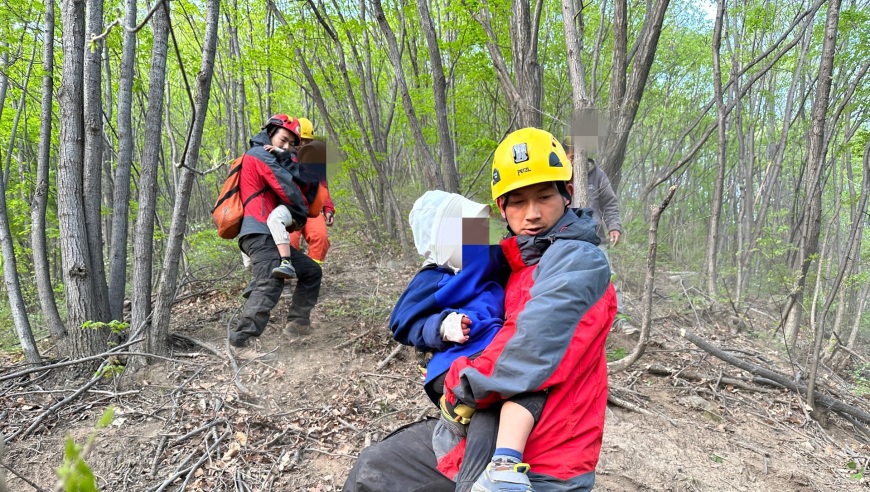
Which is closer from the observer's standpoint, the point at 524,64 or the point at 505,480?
the point at 505,480

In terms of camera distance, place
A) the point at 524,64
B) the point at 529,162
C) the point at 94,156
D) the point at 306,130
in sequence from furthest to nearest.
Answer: the point at 524,64 < the point at 306,130 < the point at 94,156 < the point at 529,162

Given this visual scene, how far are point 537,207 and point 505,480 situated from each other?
0.91 m

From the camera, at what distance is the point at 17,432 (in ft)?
10.2

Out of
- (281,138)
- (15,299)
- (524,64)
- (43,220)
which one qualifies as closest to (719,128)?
(524,64)

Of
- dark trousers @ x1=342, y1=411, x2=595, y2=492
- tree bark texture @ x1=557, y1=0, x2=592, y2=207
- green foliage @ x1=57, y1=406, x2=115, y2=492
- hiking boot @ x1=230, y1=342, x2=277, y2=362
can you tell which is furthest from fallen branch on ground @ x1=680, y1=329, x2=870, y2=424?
green foliage @ x1=57, y1=406, x2=115, y2=492

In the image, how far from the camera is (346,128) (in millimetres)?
7895

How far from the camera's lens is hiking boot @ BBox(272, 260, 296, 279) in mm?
4016

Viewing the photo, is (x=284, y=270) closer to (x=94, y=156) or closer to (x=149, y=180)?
(x=149, y=180)

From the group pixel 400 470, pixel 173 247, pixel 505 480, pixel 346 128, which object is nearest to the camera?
pixel 505 480

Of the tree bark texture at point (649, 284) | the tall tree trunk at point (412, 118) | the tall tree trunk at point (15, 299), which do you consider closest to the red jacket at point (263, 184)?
the tall tree trunk at point (412, 118)

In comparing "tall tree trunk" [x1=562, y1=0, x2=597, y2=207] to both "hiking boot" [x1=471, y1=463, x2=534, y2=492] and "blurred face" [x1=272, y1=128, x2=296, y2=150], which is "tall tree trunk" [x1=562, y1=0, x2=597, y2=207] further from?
"hiking boot" [x1=471, y1=463, x2=534, y2=492]

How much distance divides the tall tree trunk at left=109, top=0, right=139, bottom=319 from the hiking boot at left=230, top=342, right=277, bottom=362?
1.14m

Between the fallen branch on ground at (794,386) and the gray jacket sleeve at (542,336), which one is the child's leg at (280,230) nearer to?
the gray jacket sleeve at (542,336)

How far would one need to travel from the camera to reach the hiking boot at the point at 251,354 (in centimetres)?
422
